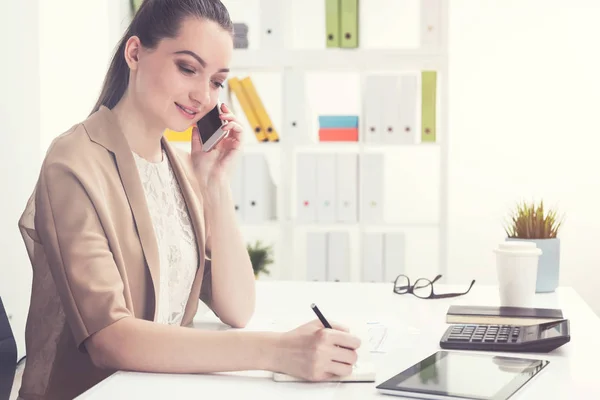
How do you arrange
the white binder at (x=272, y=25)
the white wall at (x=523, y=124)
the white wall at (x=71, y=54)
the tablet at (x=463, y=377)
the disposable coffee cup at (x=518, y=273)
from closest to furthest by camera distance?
1. the tablet at (x=463, y=377)
2. the disposable coffee cup at (x=518, y=273)
3. the white binder at (x=272, y=25)
4. the white wall at (x=71, y=54)
5. the white wall at (x=523, y=124)

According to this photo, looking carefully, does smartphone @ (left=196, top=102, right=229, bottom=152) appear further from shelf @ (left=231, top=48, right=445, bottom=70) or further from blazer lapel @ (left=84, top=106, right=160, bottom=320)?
shelf @ (left=231, top=48, right=445, bottom=70)

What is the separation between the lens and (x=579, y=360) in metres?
A: 1.20

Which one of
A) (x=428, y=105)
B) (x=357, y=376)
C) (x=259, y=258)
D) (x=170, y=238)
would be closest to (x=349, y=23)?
(x=428, y=105)

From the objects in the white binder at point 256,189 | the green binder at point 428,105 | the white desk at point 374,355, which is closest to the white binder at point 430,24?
the green binder at point 428,105

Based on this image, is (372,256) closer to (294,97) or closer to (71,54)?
(294,97)

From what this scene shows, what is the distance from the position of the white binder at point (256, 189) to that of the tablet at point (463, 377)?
2.57 metres

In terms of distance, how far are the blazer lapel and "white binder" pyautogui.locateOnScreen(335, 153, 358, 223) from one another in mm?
2428

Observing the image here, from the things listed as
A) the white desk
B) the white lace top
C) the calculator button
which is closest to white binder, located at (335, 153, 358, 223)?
the white desk

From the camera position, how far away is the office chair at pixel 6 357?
133 cm

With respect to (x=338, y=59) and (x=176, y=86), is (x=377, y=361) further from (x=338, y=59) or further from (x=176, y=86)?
(x=338, y=59)

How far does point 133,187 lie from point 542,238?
1.06 m

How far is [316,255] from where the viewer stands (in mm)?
3775

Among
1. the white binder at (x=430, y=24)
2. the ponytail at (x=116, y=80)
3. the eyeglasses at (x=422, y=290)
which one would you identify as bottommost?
the eyeglasses at (x=422, y=290)

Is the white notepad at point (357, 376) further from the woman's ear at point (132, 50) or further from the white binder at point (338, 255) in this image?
the white binder at point (338, 255)
